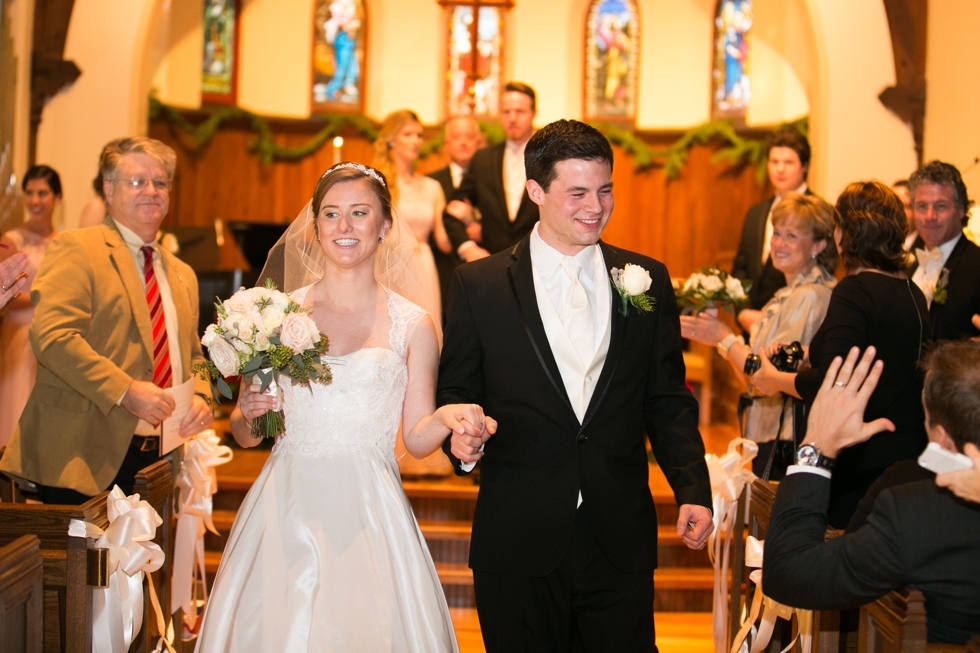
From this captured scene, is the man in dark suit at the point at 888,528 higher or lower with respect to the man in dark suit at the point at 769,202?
lower

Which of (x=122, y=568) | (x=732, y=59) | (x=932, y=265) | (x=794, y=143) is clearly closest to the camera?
(x=122, y=568)

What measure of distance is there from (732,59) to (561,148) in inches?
343

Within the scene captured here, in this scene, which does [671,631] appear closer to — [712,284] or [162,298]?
[712,284]

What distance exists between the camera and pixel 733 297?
171 inches

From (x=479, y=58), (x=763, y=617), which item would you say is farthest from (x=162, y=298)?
(x=479, y=58)

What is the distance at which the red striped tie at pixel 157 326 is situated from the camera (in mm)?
3707

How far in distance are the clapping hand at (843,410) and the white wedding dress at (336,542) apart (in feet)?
4.07

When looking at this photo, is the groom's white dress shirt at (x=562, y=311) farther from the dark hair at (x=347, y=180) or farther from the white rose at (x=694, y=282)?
the white rose at (x=694, y=282)

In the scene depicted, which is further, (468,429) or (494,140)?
(494,140)

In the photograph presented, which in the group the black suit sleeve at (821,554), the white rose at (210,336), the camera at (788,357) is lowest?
the black suit sleeve at (821,554)

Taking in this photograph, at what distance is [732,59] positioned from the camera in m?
10.6

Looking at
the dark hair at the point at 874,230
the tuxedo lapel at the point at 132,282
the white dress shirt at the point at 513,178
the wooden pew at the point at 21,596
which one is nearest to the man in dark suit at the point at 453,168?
the white dress shirt at the point at 513,178

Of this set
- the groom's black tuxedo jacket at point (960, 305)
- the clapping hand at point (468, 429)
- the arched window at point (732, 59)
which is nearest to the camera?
the clapping hand at point (468, 429)

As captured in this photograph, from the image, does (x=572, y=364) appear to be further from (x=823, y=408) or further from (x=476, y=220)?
(x=476, y=220)
